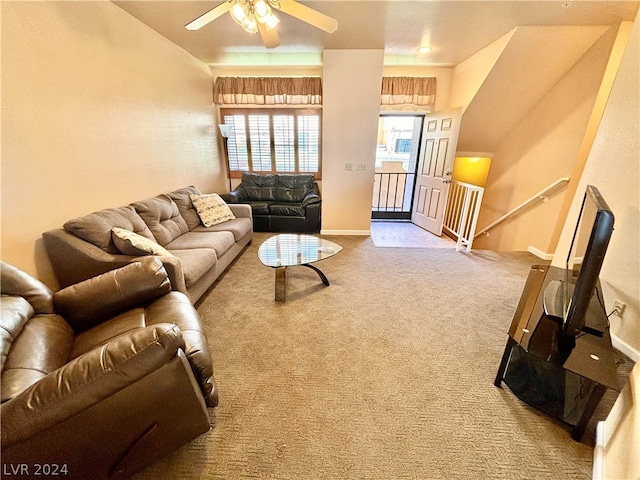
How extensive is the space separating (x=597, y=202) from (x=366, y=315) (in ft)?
5.19

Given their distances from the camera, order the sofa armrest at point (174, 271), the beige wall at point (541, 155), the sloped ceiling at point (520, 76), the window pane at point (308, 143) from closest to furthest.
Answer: the sofa armrest at point (174, 271), the sloped ceiling at point (520, 76), the beige wall at point (541, 155), the window pane at point (308, 143)

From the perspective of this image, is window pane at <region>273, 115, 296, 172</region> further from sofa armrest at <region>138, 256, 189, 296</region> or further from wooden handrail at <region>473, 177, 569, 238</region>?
wooden handrail at <region>473, 177, 569, 238</region>

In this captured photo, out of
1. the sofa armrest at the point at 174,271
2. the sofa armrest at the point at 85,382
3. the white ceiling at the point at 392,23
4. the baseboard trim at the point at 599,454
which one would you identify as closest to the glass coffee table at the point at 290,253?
the sofa armrest at the point at 174,271

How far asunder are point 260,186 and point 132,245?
285cm

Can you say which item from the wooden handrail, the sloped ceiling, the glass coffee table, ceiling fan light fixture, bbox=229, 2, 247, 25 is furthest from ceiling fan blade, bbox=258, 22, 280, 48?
the wooden handrail

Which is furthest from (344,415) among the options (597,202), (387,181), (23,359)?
(387,181)

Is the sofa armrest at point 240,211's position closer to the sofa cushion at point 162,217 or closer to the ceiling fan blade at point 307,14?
the sofa cushion at point 162,217

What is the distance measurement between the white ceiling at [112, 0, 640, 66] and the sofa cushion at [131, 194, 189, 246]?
5.90 ft

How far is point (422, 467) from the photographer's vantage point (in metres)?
1.18

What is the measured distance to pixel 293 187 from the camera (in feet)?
15.1

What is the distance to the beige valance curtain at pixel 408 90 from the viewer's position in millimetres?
4105

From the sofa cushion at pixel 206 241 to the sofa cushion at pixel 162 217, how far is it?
9 centimetres

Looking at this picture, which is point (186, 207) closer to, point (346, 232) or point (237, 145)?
point (237, 145)

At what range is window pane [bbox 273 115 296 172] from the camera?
4.64m
